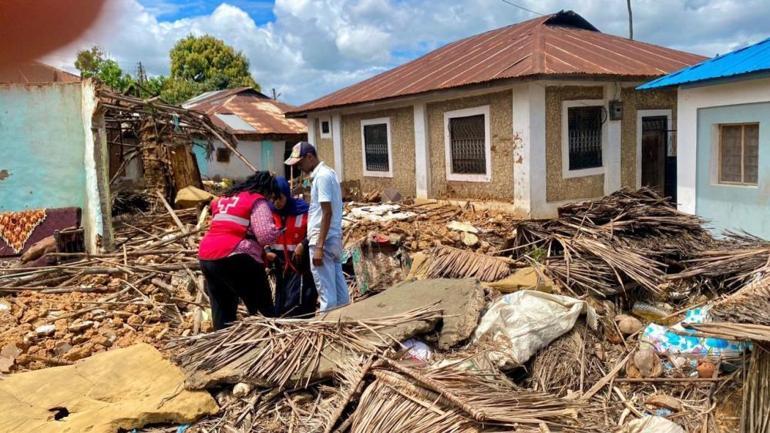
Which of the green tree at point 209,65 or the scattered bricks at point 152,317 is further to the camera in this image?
the green tree at point 209,65

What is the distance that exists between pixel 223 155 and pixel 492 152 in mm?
13048

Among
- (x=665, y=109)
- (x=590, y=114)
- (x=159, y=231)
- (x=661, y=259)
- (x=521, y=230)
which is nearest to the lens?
(x=661, y=259)

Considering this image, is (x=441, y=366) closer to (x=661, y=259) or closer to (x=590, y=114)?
(x=661, y=259)

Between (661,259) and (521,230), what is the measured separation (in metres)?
1.65

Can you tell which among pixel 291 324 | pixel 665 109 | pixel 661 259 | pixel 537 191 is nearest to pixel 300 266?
pixel 291 324

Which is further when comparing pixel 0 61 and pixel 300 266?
pixel 300 266

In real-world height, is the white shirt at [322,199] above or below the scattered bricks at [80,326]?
above

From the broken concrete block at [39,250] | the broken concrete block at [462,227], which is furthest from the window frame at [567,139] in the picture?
the broken concrete block at [39,250]

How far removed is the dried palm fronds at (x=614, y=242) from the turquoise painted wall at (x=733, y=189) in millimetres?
1328

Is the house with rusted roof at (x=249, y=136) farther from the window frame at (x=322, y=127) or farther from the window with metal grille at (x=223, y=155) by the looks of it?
the window frame at (x=322, y=127)

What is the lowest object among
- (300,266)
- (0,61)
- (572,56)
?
(300,266)

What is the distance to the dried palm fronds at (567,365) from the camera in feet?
14.9

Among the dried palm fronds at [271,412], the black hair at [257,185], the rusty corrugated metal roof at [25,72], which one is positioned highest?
the rusty corrugated metal roof at [25,72]

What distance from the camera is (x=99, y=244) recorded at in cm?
875
